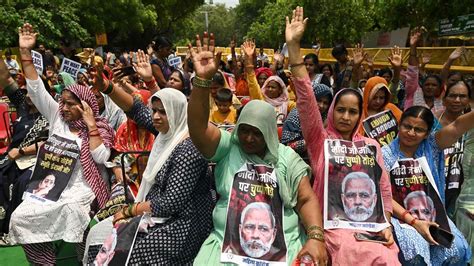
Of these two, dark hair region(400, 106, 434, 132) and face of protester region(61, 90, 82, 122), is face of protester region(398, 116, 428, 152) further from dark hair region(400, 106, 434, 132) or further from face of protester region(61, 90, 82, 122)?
face of protester region(61, 90, 82, 122)

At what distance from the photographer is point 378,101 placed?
182 inches

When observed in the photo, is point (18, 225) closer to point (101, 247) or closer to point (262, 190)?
point (101, 247)

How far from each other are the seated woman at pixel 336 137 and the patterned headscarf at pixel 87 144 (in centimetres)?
194

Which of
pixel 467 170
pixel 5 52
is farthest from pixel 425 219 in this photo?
pixel 5 52

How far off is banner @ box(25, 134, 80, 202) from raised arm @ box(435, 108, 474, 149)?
297 cm

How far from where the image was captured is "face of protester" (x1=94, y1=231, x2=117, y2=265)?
2803 millimetres

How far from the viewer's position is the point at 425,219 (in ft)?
10.4

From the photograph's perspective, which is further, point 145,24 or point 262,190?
point 145,24

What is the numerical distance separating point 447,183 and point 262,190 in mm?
2067

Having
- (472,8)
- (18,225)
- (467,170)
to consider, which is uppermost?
(472,8)

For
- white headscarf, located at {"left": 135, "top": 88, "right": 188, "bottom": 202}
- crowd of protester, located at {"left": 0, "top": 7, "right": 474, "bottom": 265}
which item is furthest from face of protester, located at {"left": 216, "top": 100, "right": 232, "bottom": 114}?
white headscarf, located at {"left": 135, "top": 88, "right": 188, "bottom": 202}

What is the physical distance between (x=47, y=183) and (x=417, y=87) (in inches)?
154

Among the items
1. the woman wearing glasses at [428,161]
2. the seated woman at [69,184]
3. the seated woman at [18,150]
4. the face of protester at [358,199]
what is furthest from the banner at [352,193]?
the seated woman at [18,150]

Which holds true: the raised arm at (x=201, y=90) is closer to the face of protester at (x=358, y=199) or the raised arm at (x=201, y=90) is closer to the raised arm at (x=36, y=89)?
the face of protester at (x=358, y=199)
